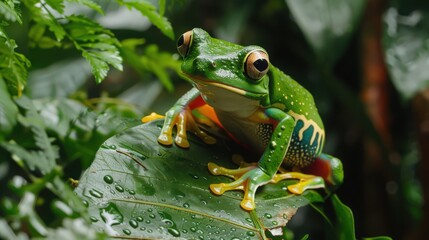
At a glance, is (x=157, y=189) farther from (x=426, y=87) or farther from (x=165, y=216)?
(x=426, y=87)

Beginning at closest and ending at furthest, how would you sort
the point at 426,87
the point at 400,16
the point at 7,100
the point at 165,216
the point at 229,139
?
1. the point at 7,100
2. the point at 165,216
3. the point at 229,139
4. the point at 426,87
5. the point at 400,16

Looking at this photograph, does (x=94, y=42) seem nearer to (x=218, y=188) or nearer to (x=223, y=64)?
(x=223, y=64)

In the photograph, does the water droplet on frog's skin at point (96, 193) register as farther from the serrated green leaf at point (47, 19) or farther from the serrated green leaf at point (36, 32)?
the serrated green leaf at point (36, 32)

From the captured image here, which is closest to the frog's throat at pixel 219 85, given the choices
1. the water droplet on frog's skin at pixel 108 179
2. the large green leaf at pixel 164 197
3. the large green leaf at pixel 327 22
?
the large green leaf at pixel 164 197

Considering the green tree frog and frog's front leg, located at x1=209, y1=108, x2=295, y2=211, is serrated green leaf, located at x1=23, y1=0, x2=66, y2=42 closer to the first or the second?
the green tree frog

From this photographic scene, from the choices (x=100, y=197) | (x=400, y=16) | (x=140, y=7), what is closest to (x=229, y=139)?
(x=140, y=7)

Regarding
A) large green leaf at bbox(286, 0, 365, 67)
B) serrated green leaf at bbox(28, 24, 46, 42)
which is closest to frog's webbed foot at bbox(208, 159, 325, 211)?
serrated green leaf at bbox(28, 24, 46, 42)

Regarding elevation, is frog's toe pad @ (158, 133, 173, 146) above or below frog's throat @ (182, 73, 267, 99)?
below

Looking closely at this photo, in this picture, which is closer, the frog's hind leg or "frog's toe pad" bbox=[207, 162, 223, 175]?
"frog's toe pad" bbox=[207, 162, 223, 175]
